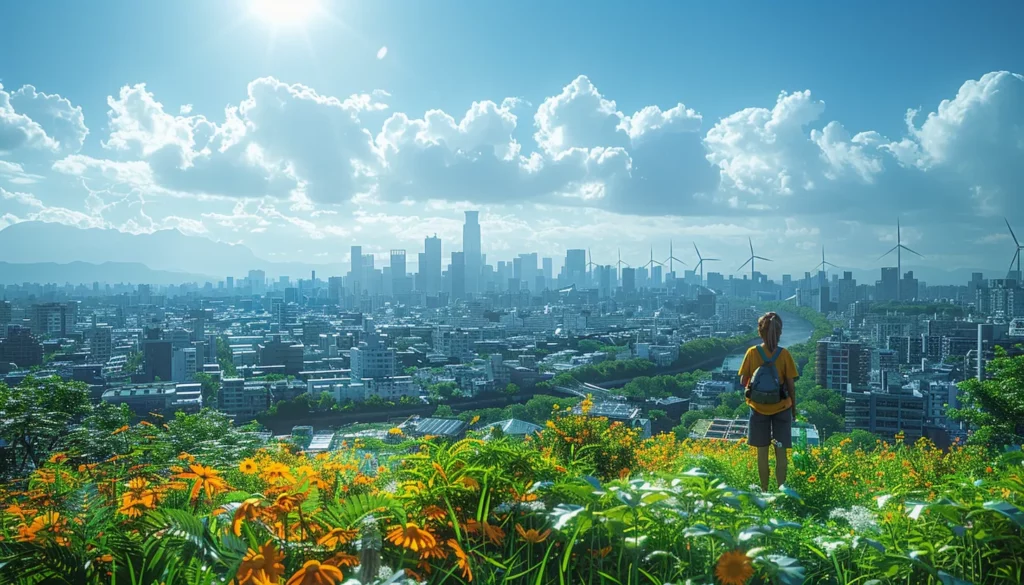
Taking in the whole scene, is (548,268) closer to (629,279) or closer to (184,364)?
(629,279)

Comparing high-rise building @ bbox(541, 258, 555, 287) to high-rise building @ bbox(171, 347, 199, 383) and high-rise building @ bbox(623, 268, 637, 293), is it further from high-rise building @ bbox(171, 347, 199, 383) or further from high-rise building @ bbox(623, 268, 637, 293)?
high-rise building @ bbox(171, 347, 199, 383)

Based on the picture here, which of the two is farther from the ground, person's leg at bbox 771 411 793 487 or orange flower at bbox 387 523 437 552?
orange flower at bbox 387 523 437 552

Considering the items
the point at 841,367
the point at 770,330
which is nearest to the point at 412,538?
the point at 770,330

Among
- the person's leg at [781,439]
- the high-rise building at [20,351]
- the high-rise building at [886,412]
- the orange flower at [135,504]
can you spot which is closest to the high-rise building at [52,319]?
the high-rise building at [20,351]

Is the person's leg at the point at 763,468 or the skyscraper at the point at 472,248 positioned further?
the skyscraper at the point at 472,248

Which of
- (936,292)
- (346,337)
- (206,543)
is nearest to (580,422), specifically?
(206,543)

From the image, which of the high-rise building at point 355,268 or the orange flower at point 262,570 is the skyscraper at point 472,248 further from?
the orange flower at point 262,570

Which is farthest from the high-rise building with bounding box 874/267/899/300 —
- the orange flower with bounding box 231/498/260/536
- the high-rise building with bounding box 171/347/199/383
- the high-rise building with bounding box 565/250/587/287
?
the high-rise building with bounding box 565/250/587/287
